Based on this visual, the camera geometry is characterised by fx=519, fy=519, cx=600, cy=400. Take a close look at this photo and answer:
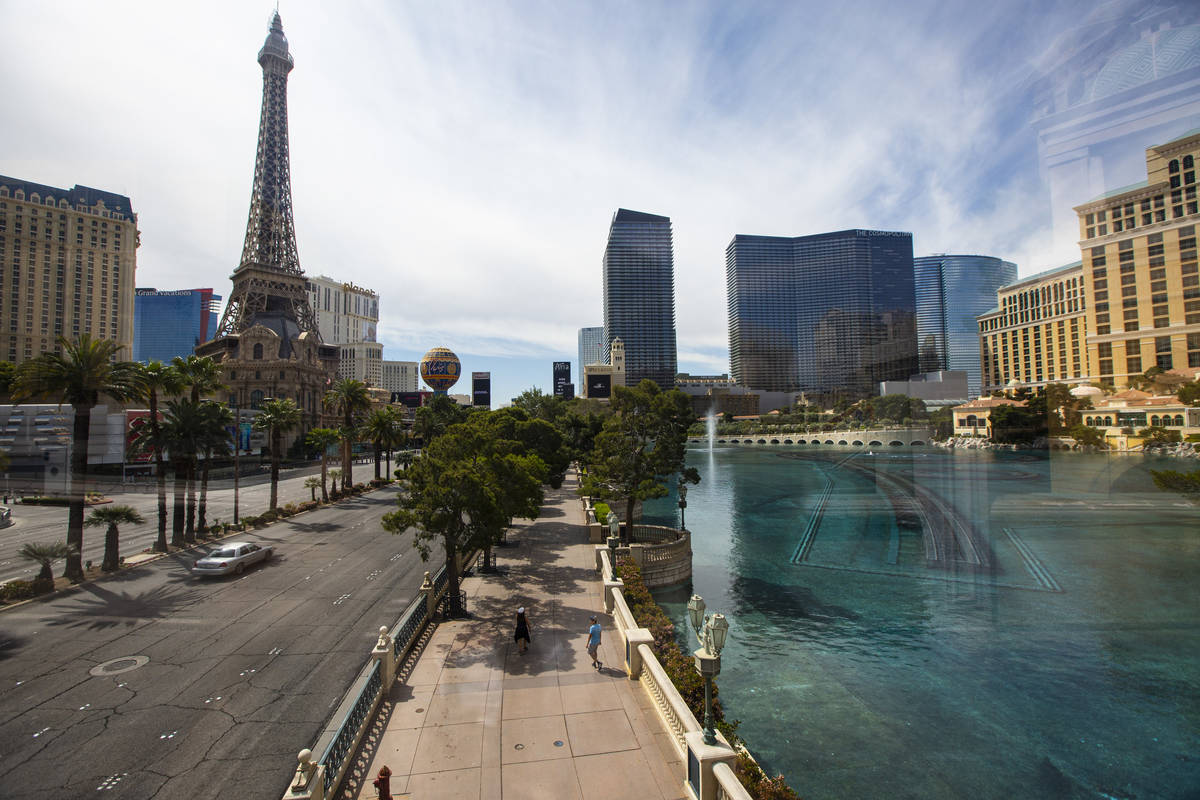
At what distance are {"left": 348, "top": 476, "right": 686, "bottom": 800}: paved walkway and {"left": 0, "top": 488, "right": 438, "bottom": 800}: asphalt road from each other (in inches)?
83.3

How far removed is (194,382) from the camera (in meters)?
29.7

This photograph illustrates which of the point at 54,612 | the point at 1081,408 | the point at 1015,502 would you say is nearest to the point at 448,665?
the point at 54,612

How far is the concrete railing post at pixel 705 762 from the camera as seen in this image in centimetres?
837

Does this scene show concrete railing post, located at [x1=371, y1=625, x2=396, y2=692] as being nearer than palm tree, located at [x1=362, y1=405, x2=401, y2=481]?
Yes

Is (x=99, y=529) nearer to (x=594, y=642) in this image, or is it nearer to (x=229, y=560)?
(x=229, y=560)

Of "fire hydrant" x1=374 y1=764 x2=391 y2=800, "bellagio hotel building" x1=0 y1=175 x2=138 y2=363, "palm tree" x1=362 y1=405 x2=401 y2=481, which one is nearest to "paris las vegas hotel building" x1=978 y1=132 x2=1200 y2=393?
"fire hydrant" x1=374 y1=764 x2=391 y2=800

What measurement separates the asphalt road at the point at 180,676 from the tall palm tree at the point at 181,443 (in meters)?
5.38

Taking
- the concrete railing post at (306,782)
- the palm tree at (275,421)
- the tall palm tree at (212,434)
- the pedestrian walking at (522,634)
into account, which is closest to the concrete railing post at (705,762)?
the concrete railing post at (306,782)

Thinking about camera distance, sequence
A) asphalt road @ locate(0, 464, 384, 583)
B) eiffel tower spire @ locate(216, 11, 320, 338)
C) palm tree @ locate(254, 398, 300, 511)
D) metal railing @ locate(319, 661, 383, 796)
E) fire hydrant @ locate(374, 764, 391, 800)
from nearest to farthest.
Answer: fire hydrant @ locate(374, 764, 391, 800), metal railing @ locate(319, 661, 383, 796), asphalt road @ locate(0, 464, 384, 583), palm tree @ locate(254, 398, 300, 511), eiffel tower spire @ locate(216, 11, 320, 338)

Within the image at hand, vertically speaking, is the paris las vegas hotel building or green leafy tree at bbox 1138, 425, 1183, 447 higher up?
the paris las vegas hotel building

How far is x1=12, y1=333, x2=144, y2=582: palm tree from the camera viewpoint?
1878 centimetres

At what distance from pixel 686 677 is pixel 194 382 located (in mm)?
31656

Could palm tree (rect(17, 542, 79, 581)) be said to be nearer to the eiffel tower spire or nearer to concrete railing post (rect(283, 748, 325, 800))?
concrete railing post (rect(283, 748, 325, 800))

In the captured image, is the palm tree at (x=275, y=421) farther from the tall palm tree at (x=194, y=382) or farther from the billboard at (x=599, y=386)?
the billboard at (x=599, y=386)
